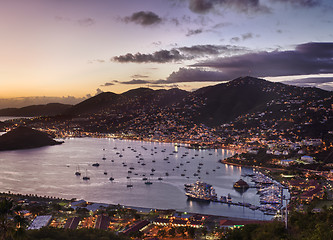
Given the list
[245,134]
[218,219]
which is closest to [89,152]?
[245,134]

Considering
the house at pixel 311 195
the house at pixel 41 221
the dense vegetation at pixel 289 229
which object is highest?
the dense vegetation at pixel 289 229

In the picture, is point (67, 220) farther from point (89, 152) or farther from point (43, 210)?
point (89, 152)

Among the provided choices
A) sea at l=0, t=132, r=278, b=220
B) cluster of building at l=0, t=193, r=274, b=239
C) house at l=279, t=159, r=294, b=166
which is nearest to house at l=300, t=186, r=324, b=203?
sea at l=0, t=132, r=278, b=220

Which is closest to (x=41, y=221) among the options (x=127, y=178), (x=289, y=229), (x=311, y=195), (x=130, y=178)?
(x=289, y=229)

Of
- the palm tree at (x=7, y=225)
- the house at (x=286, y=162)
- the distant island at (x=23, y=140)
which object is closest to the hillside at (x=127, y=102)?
the distant island at (x=23, y=140)

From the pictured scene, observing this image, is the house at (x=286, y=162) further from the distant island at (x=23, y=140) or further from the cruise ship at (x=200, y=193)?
the distant island at (x=23, y=140)

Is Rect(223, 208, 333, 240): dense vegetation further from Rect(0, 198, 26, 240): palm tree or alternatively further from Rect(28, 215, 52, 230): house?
Rect(28, 215, 52, 230): house

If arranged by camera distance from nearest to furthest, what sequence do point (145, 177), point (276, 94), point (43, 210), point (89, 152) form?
point (43, 210), point (145, 177), point (89, 152), point (276, 94)
